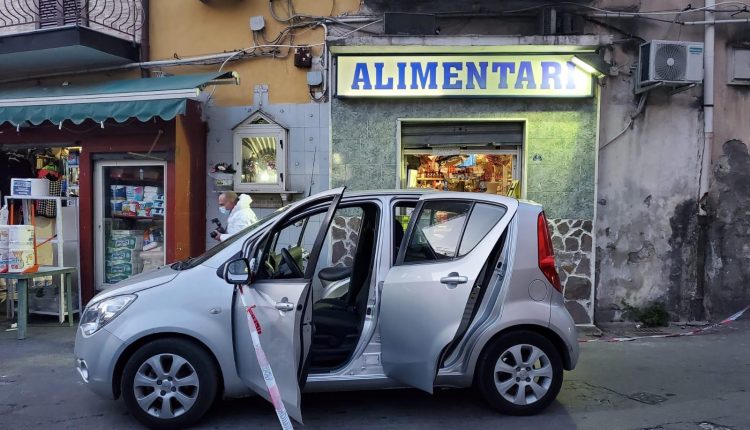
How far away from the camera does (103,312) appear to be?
4.36 m

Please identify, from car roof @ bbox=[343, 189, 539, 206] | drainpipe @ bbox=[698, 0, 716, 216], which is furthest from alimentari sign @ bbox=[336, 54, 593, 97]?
car roof @ bbox=[343, 189, 539, 206]

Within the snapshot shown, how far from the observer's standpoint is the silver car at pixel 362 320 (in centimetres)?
423

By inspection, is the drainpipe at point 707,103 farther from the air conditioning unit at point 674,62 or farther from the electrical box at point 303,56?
the electrical box at point 303,56

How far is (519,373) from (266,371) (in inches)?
78.6

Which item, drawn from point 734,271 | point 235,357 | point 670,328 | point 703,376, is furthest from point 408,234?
point 734,271

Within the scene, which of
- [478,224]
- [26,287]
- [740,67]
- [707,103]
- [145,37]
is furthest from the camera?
[145,37]

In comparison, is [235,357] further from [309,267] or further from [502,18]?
[502,18]

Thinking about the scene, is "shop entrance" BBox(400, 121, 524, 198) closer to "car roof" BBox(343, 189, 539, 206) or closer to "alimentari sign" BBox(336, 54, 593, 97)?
"alimentari sign" BBox(336, 54, 593, 97)

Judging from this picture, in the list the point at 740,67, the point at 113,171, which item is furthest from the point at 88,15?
the point at 740,67

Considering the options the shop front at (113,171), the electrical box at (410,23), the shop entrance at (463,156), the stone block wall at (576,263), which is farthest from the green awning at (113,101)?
the stone block wall at (576,263)

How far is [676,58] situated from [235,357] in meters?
6.83

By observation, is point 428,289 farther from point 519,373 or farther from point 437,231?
point 519,373

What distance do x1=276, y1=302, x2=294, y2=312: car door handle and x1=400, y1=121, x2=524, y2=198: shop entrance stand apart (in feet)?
14.8

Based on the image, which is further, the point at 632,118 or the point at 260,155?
the point at 260,155
